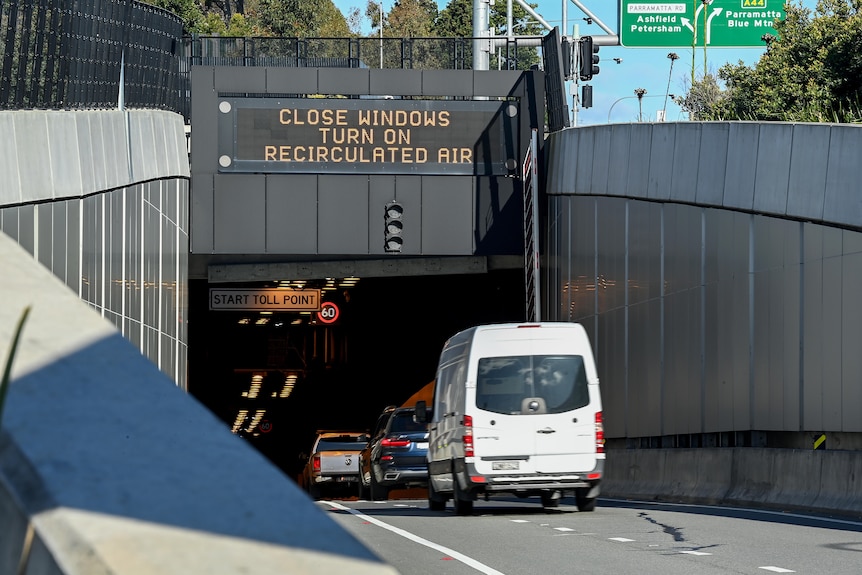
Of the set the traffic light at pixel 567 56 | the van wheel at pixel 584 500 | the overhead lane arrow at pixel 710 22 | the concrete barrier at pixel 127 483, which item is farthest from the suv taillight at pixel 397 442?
the concrete barrier at pixel 127 483

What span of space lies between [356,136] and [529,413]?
17688mm

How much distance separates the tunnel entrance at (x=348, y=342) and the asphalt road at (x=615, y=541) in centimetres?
2500

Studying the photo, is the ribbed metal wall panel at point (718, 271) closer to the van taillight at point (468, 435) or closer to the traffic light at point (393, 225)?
the traffic light at point (393, 225)

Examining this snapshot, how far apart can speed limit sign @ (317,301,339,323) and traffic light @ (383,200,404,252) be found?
16.6 m

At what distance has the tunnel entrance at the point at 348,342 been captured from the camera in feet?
160

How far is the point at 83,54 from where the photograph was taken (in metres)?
19.8

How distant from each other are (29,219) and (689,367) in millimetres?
13191

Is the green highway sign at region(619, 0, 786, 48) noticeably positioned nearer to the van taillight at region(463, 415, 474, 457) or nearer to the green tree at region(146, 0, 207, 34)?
the green tree at region(146, 0, 207, 34)

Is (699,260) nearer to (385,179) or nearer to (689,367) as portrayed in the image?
(689,367)

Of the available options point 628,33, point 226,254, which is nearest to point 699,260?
point 226,254

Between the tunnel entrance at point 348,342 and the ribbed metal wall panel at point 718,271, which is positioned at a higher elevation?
the ribbed metal wall panel at point 718,271

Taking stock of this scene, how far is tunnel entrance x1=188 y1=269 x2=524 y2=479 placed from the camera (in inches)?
1916

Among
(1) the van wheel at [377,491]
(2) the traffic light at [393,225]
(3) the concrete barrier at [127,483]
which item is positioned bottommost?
(1) the van wheel at [377,491]

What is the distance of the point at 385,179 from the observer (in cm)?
3531
